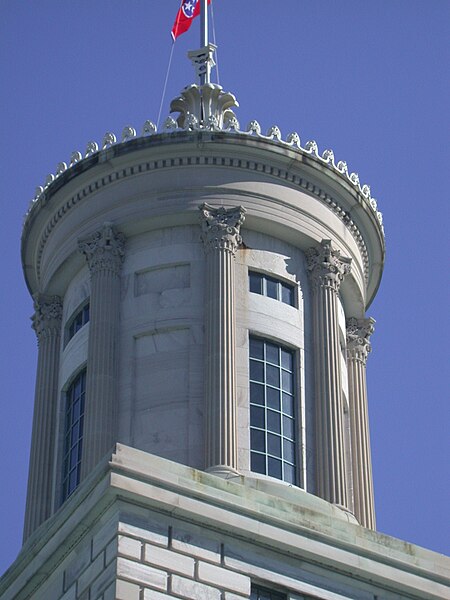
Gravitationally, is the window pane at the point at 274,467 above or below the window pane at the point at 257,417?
below

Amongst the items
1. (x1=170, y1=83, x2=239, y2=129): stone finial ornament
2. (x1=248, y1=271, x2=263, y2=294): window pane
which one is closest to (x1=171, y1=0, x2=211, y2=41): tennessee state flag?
(x1=170, y1=83, x2=239, y2=129): stone finial ornament

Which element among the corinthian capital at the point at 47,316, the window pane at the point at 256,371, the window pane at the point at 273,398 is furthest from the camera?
the corinthian capital at the point at 47,316

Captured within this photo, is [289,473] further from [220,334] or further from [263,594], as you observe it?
[263,594]

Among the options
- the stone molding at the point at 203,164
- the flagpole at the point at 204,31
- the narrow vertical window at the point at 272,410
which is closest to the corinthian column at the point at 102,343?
the stone molding at the point at 203,164

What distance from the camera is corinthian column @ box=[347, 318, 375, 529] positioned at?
56.9 meters

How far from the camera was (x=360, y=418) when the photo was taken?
58688mm

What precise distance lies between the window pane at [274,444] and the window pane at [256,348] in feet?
7.65

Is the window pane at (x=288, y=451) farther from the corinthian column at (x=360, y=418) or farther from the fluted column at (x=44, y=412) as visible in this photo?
the fluted column at (x=44, y=412)

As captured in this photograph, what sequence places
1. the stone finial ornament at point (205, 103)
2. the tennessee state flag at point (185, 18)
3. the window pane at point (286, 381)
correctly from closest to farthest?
the window pane at point (286, 381) < the stone finial ornament at point (205, 103) < the tennessee state flag at point (185, 18)

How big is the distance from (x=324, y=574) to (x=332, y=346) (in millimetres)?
11294

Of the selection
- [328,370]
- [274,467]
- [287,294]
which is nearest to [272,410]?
[274,467]

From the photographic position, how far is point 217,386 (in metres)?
53.3

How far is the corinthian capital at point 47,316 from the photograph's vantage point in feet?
195

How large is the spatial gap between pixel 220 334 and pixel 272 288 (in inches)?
121
